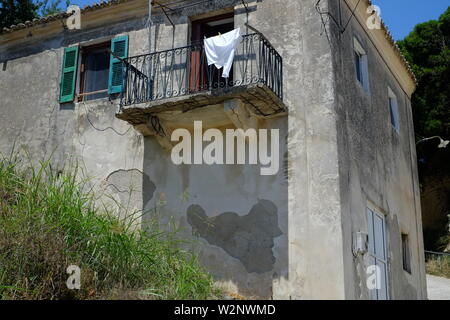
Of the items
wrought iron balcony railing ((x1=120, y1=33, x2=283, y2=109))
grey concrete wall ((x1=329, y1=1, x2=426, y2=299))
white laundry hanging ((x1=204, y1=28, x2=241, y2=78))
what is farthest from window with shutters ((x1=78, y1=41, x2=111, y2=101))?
grey concrete wall ((x1=329, y1=1, x2=426, y2=299))

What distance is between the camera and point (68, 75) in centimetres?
1377

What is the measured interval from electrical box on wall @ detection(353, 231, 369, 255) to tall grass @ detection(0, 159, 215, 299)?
2.53 m

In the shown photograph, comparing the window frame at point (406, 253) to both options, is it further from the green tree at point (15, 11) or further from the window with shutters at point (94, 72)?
the green tree at point (15, 11)

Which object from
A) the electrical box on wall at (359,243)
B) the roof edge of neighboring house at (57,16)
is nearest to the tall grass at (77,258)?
the electrical box on wall at (359,243)

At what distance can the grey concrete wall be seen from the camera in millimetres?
10695

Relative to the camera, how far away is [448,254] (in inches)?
859


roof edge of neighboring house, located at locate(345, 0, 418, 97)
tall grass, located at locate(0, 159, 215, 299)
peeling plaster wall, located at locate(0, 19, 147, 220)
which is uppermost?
roof edge of neighboring house, located at locate(345, 0, 418, 97)

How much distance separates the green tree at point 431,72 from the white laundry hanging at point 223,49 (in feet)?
49.1

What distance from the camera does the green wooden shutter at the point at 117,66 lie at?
13023mm

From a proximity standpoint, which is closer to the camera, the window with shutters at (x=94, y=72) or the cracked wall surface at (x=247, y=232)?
the cracked wall surface at (x=247, y=232)

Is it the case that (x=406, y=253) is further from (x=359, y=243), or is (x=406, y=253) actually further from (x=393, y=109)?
(x=359, y=243)

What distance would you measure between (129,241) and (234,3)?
212 inches

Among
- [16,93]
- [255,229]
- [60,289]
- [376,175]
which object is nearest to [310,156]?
[255,229]

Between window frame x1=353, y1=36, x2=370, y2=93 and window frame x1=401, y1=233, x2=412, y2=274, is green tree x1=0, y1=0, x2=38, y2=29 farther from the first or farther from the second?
window frame x1=401, y1=233, x2=412, y2=274
